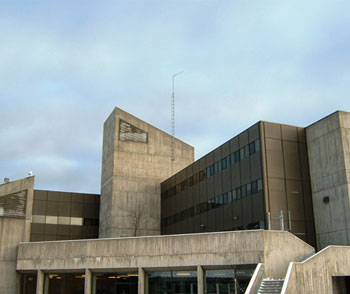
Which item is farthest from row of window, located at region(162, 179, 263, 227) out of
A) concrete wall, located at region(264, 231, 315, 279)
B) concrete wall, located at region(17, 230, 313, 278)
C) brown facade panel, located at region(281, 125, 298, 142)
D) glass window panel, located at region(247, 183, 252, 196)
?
concrete wall, located at region(17, 230, 313, 278)

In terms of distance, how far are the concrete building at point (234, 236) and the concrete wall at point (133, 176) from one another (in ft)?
19.5

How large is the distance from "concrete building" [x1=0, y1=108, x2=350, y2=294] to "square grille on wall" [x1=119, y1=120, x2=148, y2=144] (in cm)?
1053

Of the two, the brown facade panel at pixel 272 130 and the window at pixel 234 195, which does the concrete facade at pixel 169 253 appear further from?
the brown facade panel at pixel 272 130

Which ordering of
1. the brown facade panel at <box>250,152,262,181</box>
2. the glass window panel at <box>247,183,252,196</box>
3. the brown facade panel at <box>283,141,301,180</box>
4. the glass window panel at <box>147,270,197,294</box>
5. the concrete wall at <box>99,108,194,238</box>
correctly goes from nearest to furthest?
1. the glass window panel at <box>147,270,197,294</box>
2. the brown facade panel at <box>250,152,262,181</box>
3. the brown facade panel at <box>283,141,301,180</box>
4. the glass window panel at <box>247,183,252,196</box>
5. the concrete wall at <box>99,108,194,238</box>

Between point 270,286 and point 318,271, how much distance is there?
3.32 meters

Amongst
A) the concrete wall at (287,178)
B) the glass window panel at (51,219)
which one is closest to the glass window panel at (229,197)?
the concrete wall at (287,178)

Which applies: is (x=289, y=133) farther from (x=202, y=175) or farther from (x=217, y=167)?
(x=202, y=175)

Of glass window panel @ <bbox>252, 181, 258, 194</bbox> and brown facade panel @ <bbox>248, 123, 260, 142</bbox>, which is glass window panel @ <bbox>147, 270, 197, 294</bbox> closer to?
glass window panel @ <bbox>252, 181, 258, 194</bbox>

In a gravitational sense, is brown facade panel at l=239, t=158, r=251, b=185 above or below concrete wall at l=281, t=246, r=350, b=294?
above

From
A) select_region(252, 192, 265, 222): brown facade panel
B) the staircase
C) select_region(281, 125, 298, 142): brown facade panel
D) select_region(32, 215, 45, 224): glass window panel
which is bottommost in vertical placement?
the staircase

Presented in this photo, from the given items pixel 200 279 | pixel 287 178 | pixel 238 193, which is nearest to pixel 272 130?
pixel 287 178

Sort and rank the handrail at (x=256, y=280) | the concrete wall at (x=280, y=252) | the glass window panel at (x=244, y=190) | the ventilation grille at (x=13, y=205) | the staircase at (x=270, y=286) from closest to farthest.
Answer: the handrail at (x=256, y=280)
the staircase at (x=270, y=286)
the concrete wall at (x=280, y=252)
the glass window panel at (x=244, y=190)
the ventilation grille at (x=13, y=205)

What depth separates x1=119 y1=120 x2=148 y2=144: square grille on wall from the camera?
212 feet

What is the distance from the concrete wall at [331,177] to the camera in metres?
36.9
